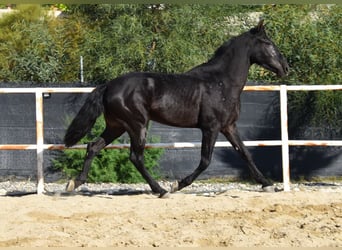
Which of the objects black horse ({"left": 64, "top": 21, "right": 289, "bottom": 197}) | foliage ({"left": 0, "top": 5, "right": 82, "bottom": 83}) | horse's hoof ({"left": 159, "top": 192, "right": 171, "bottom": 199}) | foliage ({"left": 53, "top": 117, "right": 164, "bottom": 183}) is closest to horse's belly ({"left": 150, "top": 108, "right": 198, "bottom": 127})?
black horse ({"left": 64, "top": 21, "right": 289, "bottom": 197})

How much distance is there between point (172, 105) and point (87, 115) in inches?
40.8

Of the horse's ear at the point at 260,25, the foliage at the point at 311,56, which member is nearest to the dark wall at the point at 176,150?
the foliage at the point at 311,56

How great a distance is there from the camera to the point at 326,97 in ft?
41.7

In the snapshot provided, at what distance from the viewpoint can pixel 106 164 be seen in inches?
463

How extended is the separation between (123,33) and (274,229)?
7.46 metres

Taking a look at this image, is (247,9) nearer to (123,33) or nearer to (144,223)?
(123,33)

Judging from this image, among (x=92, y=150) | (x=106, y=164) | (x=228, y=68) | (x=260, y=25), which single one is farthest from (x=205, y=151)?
(x=106, y=164)

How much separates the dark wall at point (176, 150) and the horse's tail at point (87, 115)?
3.25m

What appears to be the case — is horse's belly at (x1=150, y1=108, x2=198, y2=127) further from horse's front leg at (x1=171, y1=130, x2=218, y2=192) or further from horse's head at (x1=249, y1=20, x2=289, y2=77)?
horse's head at (x1=249, y1=20, x2=289, y2=77)

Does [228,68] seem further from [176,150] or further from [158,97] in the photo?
[176,150]

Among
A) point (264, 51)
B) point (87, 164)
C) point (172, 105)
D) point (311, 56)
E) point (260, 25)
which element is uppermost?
point (260, 25)

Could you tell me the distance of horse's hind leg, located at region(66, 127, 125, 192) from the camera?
892 cm

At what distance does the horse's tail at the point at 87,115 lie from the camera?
28.3 feet

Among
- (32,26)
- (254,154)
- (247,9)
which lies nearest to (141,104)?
(254,154)
